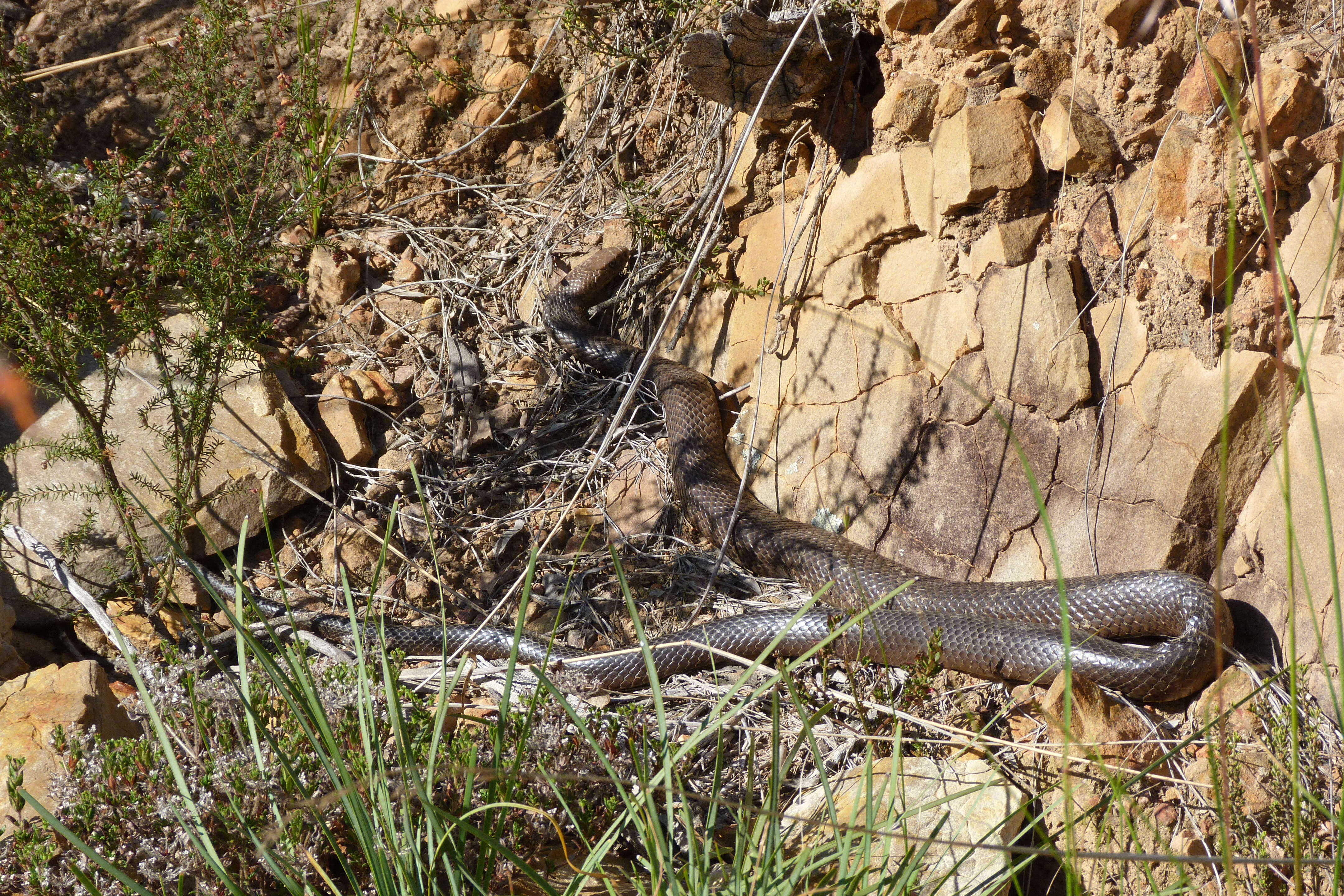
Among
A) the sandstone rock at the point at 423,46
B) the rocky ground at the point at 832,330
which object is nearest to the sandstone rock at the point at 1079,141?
the rocky ground at the point at 832,330

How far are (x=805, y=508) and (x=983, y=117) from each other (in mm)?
1822

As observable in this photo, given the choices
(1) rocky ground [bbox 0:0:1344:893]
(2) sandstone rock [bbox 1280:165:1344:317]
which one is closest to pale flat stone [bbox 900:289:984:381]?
(1) rocky ground [bbox 0:0:1344:893]

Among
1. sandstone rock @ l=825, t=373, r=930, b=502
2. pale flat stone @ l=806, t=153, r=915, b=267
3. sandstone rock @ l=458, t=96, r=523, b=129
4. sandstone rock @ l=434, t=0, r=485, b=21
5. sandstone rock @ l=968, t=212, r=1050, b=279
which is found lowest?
sandstone rock @ l=825, t=373, r=930, b=502

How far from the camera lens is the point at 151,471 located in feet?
13.7

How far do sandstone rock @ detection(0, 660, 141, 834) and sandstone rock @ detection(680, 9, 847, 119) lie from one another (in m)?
3.25

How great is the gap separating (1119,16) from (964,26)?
0.60 metres

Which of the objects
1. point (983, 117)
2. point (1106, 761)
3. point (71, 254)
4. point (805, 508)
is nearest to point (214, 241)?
point (71, 254)

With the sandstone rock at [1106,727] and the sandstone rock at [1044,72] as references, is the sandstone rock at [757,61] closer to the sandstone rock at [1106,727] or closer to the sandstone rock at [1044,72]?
the sandstone rock at [1044,72]

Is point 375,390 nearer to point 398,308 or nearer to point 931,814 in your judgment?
point 398,308

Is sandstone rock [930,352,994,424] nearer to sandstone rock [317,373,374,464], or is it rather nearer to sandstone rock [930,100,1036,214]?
sandstone rock [930,100,1036,214]

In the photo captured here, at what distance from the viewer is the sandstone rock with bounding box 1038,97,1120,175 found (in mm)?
3219

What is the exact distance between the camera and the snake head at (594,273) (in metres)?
5.07

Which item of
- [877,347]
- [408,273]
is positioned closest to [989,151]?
[877,347]

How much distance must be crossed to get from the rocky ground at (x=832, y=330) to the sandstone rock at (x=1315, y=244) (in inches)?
0.5
